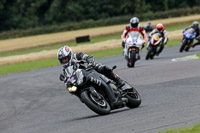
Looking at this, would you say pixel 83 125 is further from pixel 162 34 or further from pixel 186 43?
pixel 186 43

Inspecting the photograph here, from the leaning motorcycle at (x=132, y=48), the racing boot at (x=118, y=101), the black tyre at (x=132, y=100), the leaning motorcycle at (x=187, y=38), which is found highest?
the racing boot at (x=118, y=101)

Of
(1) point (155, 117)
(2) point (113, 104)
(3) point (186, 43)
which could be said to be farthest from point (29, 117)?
(3) point (186, 43)

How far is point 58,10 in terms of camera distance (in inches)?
2906

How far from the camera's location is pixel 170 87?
11859 millimetres

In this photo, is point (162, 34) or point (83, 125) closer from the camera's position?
point (83, 125)

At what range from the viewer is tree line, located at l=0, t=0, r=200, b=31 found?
231 feet

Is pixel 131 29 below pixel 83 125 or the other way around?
below

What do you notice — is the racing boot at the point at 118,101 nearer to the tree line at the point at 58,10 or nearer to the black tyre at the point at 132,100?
the black tyre at the point at 132,100

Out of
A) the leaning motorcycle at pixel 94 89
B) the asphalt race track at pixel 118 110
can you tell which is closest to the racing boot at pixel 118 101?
the leaning motorcycle at pixel 94 89

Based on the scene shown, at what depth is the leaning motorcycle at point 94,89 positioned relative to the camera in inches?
339

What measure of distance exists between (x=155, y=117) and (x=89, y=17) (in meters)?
67.1

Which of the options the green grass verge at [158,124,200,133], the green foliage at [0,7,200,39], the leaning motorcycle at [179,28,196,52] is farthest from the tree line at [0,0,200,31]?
the green grass verge at [158,124,200,133]

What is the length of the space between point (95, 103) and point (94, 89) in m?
0.26

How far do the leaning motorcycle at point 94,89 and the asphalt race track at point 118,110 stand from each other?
214 millimetres
